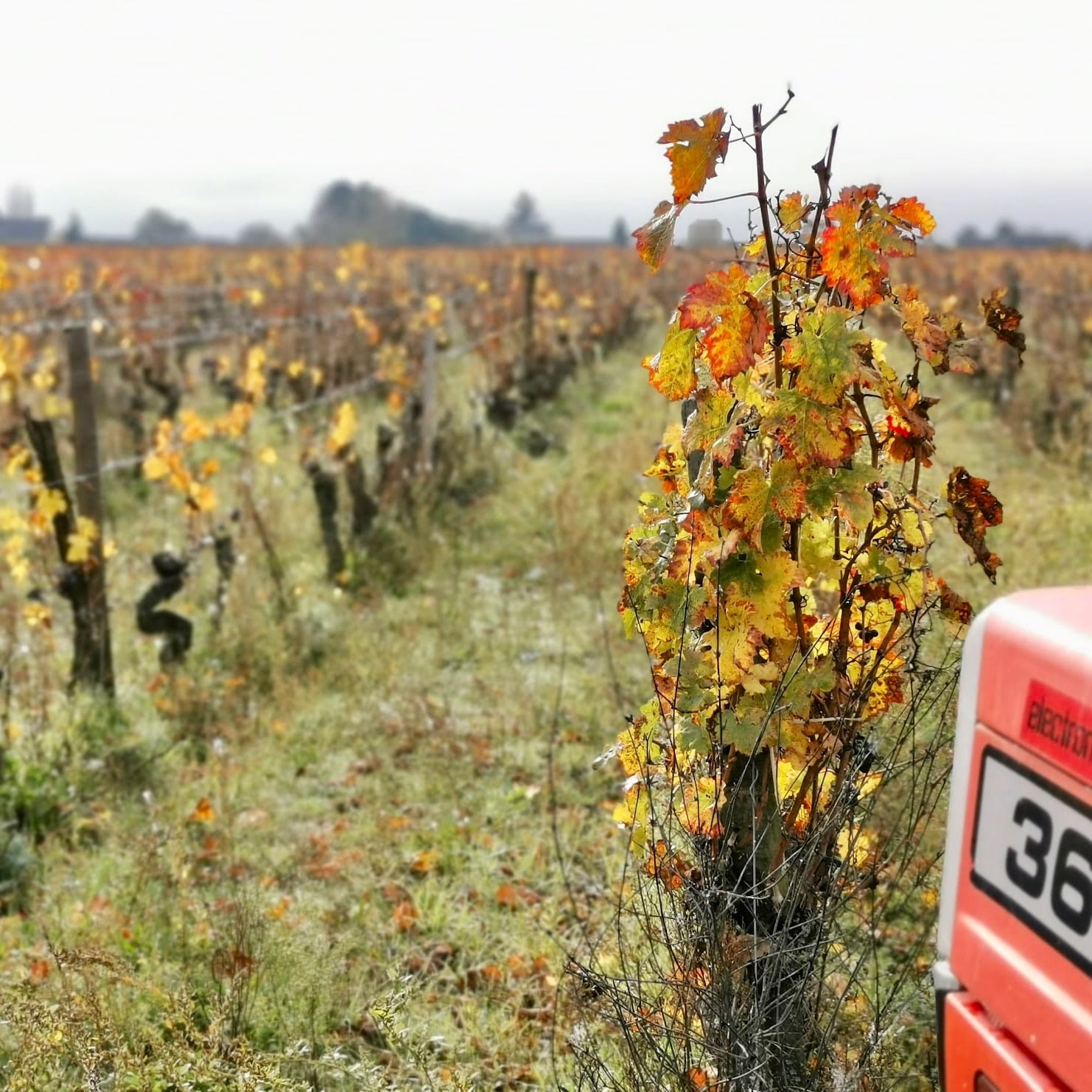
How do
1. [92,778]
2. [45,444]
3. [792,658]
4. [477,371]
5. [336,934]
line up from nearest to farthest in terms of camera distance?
[792,658] < [336,934] < [92,778] < [45,444] < [477,371]

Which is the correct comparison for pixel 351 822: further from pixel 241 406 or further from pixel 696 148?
pixel 241 406

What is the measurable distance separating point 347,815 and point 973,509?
2794 millimetres

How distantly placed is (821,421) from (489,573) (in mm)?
5062

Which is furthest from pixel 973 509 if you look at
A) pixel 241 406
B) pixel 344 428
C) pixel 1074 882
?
pixel 241 406

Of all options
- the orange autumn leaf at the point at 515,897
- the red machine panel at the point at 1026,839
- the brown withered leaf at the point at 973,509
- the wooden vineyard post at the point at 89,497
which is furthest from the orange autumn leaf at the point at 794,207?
the wooden vineyard post at the point at 89,497

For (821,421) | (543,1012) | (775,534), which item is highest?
(821,421)

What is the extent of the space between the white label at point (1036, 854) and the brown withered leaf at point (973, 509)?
655 mm

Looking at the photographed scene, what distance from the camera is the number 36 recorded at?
52.4 inches

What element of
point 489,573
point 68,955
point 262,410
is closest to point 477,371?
point 262,410

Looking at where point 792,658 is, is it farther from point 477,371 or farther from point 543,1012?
point 477,371

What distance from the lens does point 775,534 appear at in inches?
78.2

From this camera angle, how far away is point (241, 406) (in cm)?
667

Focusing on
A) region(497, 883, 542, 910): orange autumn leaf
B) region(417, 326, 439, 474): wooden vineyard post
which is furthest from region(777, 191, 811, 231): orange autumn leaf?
region(417, 326, 439, 474): wooden vineyard post

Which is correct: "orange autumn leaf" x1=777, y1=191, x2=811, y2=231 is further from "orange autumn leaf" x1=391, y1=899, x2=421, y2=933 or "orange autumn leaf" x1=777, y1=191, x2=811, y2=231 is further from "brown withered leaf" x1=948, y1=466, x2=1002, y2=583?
"orange autumn leaf" x1=391, y1=899, x2=421, y2=933
